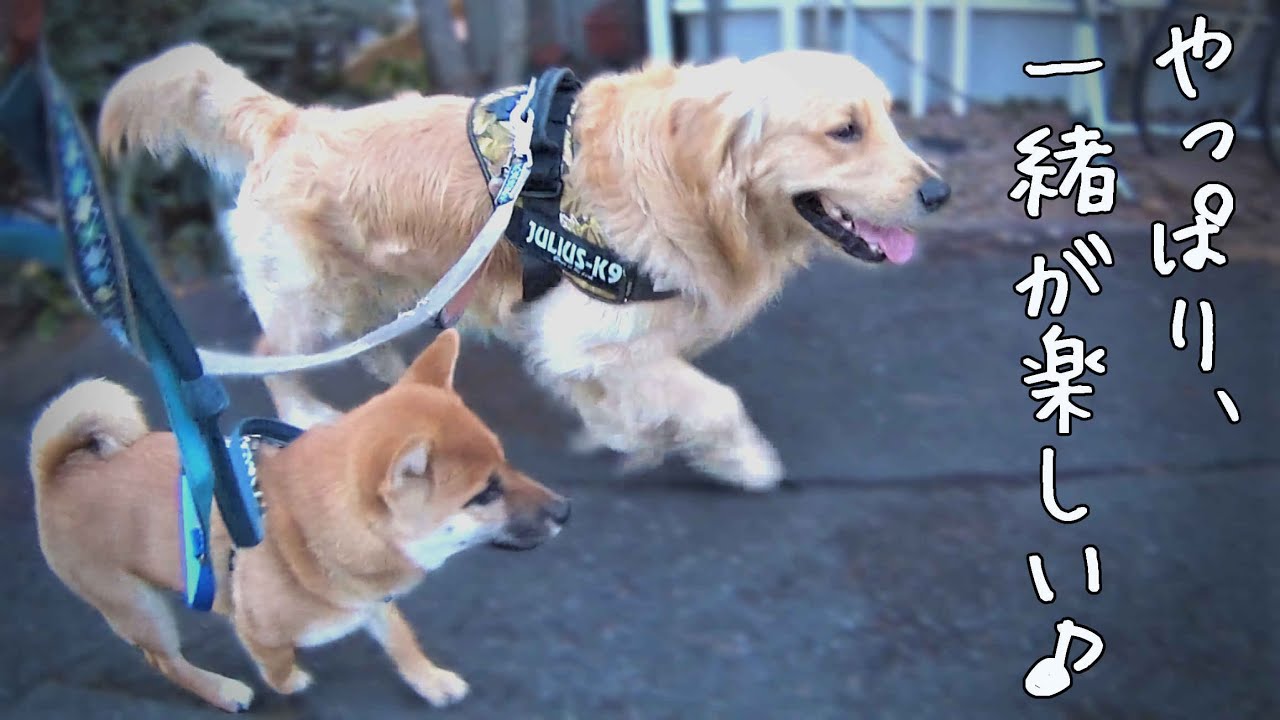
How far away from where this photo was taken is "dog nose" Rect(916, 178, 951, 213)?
2562 millimetres

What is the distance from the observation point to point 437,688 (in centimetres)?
236

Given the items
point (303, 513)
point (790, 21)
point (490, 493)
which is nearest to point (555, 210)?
point (490, 493)

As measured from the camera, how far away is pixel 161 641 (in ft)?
7.28

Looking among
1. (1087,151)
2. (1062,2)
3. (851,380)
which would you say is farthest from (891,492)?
(1062,2)

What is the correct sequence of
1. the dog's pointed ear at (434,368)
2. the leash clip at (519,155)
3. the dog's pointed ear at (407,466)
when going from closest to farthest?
1. the dog's pointed ear at (407,466)
2. the dog's pointed ear at (434,368)
3. the leash clip at (519,155)

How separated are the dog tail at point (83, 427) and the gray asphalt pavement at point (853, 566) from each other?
24.4 inches

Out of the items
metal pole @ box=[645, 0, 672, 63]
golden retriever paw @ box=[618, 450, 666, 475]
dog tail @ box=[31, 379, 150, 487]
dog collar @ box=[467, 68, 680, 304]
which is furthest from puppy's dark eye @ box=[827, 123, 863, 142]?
metal pole @ box=[645, 0, 672, 63]

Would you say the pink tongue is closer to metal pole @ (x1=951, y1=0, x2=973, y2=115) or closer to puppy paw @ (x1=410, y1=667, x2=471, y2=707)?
puppy paw @ (x1=410, y1=667, x2=471, y2=707)

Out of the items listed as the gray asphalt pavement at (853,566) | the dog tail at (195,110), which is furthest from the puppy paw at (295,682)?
the dog tail at (195,110)

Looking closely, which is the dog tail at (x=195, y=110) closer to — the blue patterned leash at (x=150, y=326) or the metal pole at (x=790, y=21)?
the blue patterned leash at (x=150, y=326)

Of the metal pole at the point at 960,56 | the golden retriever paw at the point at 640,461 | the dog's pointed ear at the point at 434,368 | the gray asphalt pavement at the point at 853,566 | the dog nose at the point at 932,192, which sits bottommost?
the gray asphalt pavement at the point at 853,566

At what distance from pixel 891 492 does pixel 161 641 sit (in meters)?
1.94

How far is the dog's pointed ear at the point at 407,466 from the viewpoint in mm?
1885

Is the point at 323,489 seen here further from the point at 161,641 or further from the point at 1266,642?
the point at 1266,642
